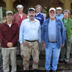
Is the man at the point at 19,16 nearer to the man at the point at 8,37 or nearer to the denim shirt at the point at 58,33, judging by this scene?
the man at the point at 8,37

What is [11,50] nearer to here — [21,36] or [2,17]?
[21,36]

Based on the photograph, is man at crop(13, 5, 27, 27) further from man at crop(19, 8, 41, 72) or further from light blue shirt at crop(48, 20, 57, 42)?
light blue shirt at crop(48, 20, 57, 42)

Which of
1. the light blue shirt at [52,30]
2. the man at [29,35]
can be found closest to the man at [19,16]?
the man at [29,35]

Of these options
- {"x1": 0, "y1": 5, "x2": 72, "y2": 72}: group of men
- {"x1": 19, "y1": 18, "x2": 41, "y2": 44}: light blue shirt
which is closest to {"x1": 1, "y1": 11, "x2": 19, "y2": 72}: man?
{"x1": 0, "y1": 5, "x2": 72, "y2": 72}: group of men

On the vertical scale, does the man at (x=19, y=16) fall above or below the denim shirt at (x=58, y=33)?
above

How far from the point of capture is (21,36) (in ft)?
8.59

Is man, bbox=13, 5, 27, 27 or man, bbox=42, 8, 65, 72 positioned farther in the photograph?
man, bbox=13, 5, 27, 27

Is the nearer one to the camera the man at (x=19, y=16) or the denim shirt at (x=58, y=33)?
the denim shirt at (x=58, y=33)

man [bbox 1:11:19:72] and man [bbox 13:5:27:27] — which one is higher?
man [bbox 13:5:27:27]

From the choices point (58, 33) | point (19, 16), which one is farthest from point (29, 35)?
point (19, 16)

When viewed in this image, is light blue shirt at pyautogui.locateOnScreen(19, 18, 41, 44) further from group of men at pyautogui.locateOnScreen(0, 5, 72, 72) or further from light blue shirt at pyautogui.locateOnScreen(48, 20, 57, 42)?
light blue shirt at pyautogui.locateOnScreen(48, 20, 57, 42)

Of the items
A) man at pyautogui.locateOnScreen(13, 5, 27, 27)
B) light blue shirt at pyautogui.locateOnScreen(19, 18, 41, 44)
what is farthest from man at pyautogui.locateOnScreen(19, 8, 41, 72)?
man at pyautogui.locateOnScreen(13, 5, 27, 27)

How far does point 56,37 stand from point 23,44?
905 millimetres

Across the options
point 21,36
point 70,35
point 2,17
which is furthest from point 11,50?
point 2,17
